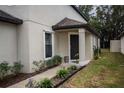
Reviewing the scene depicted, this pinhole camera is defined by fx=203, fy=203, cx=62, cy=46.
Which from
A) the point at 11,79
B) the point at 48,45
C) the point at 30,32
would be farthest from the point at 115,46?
the point at 11,79

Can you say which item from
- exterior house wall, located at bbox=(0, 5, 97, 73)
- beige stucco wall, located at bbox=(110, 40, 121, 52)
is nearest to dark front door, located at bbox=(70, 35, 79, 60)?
exterior house wall, located at bbox=(0, 5, 97, 73)

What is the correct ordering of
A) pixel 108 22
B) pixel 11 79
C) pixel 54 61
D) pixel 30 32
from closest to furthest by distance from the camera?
pixel 11 79 → pixel 30 32 → pixel 54 61 → pixel 108 22

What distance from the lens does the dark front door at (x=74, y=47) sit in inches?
626

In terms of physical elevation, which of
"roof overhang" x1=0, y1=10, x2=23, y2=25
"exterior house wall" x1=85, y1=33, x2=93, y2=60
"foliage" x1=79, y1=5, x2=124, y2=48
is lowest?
"exterior house wall" x1=85, y1=33, x2=93, y2=60

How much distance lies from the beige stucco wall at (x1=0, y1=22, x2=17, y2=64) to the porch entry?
19.2 ft

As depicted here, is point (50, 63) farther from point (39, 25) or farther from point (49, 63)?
point (39, 25)

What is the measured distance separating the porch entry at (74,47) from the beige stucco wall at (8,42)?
19.2 ft

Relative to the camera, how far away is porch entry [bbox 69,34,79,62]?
52.1ft

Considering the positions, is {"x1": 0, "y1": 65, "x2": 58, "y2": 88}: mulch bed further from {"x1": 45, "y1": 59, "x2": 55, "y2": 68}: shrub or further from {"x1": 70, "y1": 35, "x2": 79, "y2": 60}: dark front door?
{"x1": 70, "y1": 35, "x2": 79, "y2": 60}: dark front door

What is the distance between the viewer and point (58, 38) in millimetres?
15625

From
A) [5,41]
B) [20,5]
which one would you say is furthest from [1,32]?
[20,5]

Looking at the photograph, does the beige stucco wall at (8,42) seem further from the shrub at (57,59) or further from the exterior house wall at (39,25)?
the shrub at (57,59)

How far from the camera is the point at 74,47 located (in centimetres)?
1598

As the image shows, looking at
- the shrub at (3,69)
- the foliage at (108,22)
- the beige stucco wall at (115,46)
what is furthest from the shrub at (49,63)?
the foliage at (108,22)
